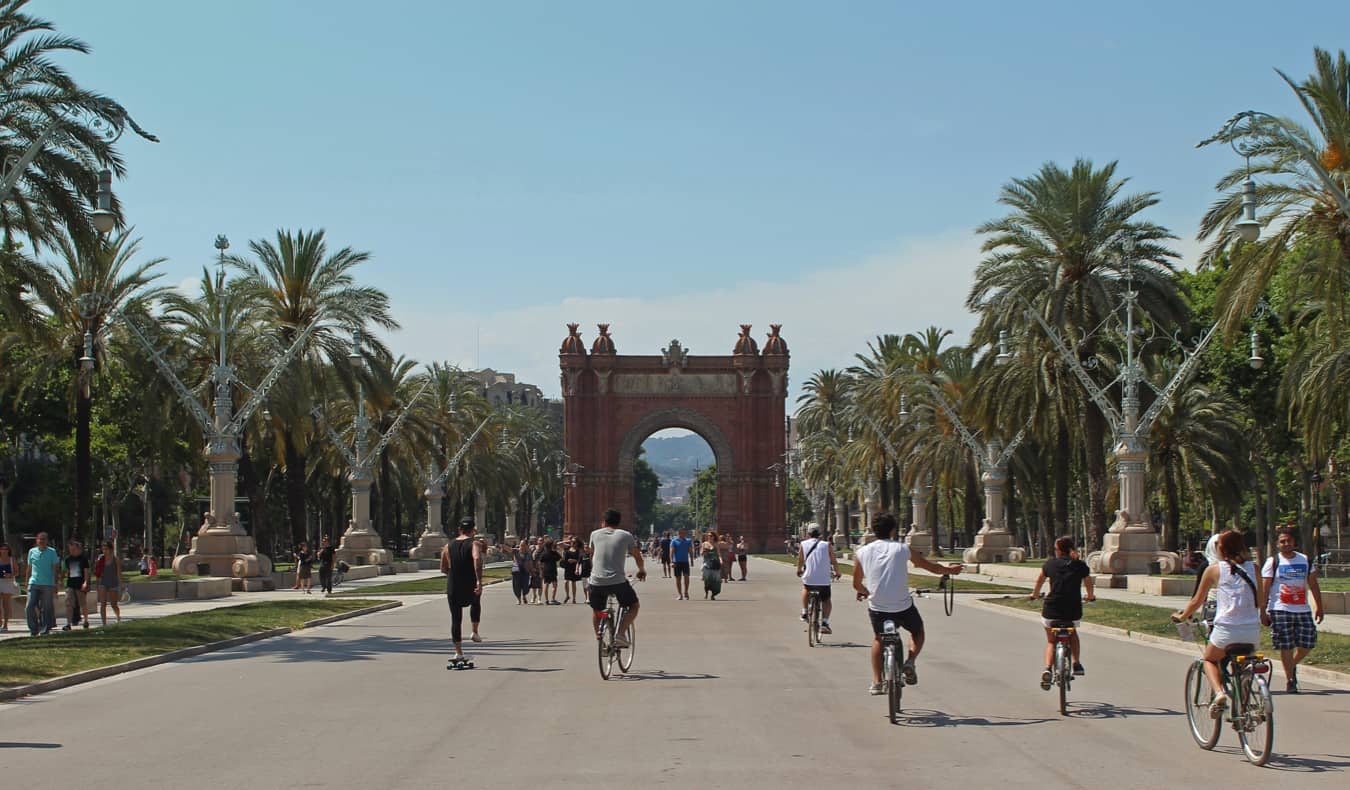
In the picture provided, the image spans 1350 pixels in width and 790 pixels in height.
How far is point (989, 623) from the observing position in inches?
945

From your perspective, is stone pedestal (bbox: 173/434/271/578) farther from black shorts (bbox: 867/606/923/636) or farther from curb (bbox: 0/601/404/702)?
black shorts (bbox: 867/606/923/636)

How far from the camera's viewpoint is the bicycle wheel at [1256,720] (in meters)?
8.92

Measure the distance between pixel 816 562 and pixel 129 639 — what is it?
29.2ft

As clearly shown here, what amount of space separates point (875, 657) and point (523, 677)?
468 cm

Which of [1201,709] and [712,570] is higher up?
[712,570]

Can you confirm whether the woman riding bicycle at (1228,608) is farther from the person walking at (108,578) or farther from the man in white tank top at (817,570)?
the person walking at (108,578)

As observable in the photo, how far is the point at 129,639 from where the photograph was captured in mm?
19188

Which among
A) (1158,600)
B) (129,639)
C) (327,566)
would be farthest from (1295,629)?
(327,566)

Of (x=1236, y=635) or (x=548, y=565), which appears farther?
(x=548, y=565)

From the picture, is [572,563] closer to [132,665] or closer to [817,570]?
[817,570]

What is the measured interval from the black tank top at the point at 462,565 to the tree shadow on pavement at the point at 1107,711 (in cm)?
707

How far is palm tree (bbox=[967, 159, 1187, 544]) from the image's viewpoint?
37750 millimetres

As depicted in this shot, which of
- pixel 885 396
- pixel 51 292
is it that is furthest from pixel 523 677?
pixel 885 396

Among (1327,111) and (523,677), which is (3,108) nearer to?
(523,677)
